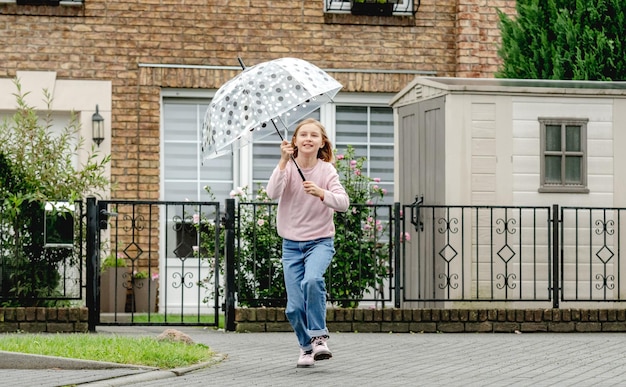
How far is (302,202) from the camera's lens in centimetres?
973

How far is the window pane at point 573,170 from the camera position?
14.2 m

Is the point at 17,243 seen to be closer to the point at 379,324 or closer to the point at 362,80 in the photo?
the point at 379,324

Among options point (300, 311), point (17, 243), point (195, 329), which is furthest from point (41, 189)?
point (300, 311)

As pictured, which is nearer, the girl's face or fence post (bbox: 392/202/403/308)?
the girl's face

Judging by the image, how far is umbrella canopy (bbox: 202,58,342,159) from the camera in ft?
32.3

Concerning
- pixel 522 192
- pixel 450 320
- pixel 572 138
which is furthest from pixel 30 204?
pixel 572 138

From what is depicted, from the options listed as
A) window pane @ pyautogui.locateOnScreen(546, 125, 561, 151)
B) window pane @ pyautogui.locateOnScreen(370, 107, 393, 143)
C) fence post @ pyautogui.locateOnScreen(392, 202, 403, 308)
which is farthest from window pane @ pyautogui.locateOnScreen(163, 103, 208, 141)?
window pane @ pyautogui.locateOnScreen(546, 125, 561, 151)

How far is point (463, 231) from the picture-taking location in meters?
13.7

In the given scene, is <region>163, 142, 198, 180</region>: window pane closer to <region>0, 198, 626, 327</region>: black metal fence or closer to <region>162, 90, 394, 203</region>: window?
<region>162, 90, 394, 203</region>: window

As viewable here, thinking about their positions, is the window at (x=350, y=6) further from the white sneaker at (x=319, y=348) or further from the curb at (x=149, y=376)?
the white sneaker at (x=319, y=348)

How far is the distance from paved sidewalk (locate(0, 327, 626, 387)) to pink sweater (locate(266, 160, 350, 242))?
0.93 m

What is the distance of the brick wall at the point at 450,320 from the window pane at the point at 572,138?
5.47 ft

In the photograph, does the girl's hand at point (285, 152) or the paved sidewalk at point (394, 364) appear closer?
the paved sidewalk at point (394, 364)

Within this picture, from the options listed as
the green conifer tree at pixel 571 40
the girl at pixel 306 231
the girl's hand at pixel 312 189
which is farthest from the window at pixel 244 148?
the girl's hand at pixel 312 189
